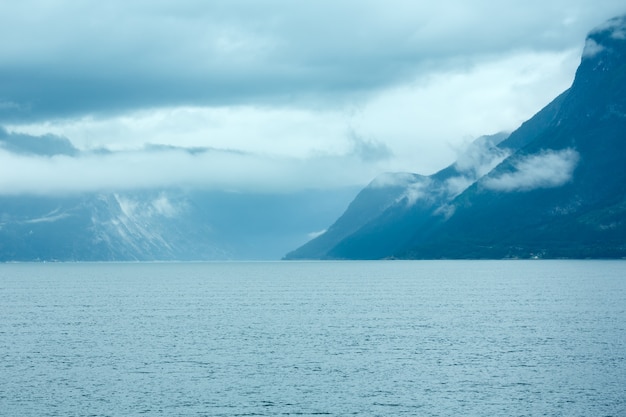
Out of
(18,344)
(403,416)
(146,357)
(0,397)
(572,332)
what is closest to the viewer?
(403,416)

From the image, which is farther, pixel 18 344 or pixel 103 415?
pixel 18 344

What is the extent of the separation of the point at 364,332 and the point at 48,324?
72.3 metres

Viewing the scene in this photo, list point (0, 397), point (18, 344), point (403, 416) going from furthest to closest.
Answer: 1. point (18, 344)
2. point (0, 397)
3. point (403, 416)

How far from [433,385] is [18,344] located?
78.7 metres

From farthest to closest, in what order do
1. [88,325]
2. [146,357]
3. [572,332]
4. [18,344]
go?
1. [88,325]
2. [572,332]
3. [18,344]
4. [146,357]

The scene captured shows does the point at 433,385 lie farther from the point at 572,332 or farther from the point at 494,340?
the point at 572,332

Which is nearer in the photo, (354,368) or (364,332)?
(354,368)

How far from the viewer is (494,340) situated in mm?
146500

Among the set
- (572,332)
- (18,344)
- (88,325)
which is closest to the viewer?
(18,344)

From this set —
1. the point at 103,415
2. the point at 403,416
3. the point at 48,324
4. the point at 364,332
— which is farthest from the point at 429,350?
the point at 48,324

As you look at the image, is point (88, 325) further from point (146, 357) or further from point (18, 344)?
point (146, 357)

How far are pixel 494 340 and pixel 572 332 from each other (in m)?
18.5

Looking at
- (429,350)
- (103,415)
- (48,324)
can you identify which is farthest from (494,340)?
(48,324)

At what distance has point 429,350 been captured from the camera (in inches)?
5310
